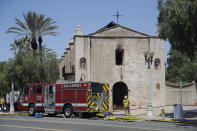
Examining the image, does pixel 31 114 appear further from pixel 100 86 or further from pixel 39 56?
pixel 39 56

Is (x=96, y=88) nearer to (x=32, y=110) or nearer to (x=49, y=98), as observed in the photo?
(x=49, y=98)

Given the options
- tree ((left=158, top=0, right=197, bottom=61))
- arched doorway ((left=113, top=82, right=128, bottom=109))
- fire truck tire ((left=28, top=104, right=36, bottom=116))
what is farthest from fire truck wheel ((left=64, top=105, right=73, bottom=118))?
arched doorway ((left=113, top=82, right=128, bottom=109))

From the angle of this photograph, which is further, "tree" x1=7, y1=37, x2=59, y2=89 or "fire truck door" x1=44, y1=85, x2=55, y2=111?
"tree" x1=7, y1=37, x2=59, y2=89

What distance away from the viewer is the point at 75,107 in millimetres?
23125

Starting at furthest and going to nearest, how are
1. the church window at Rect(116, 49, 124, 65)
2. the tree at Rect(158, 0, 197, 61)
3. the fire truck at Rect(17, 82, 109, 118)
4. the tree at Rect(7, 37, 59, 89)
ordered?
the church window at Rect(116, 49, 124, 65), the tree at Rect(7, 37, 59, 89), the fire truck at Rect(17, 82, 109, 118), the tree at Rect(158, 0, 197, 61)

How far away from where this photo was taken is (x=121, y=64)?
3481 cm

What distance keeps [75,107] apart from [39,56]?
1343cm

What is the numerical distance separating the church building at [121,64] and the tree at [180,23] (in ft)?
40.7

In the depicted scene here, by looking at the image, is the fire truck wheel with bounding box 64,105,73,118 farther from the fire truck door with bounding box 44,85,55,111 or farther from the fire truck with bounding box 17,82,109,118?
the fire truck door with bounding box 44,85,55,111

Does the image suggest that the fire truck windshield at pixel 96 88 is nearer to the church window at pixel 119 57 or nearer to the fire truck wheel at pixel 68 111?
the fire truck wheel at pixel 68 111

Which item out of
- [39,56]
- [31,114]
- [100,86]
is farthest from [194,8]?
[39,56]

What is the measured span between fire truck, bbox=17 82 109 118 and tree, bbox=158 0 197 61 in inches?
258

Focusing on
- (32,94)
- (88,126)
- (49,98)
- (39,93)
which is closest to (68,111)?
(49,98)

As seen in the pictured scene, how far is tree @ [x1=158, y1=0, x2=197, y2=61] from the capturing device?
18756mm
